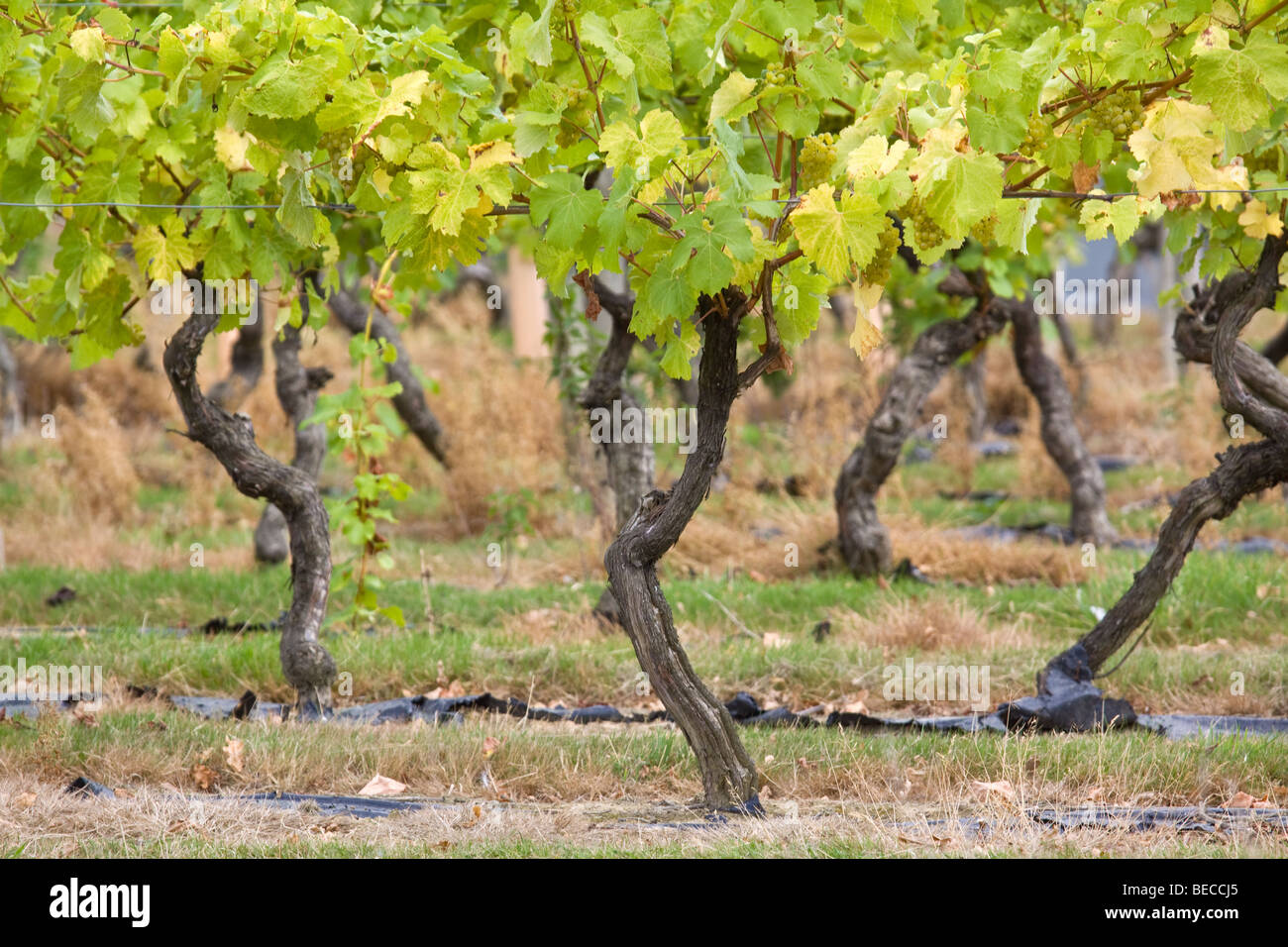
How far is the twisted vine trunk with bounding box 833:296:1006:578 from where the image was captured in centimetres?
824

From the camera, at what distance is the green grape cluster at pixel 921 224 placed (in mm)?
3631

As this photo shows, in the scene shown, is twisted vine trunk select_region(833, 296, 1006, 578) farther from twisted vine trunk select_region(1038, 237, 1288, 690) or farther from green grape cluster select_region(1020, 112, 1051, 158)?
green grape cluster select_region(1020, 112, 1051, 158)

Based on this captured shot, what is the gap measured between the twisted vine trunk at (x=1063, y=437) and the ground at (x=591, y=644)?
411mm

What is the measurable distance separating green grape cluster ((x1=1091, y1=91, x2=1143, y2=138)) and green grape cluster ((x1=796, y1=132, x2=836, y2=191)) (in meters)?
0.81

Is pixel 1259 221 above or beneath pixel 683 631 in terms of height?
above

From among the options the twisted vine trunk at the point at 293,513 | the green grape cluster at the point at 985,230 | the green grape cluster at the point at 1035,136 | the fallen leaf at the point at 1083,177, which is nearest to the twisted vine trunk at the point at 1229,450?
the fallen leaf at the point at 1083,177

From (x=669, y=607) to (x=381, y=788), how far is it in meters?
1.33

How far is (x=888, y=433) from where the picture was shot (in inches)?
324

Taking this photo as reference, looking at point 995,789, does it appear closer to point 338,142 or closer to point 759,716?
point 759,716

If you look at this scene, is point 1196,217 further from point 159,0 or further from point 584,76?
point 159,0

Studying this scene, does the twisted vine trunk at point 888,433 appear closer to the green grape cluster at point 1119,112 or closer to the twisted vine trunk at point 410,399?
the twisted vine trunk at point 410,399

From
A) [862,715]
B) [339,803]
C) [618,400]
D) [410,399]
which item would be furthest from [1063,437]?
[339,803]

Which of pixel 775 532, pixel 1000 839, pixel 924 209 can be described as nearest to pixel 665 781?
pixel 1000 839

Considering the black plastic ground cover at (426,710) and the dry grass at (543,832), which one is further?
the black plastic ground cover at (426,710)
